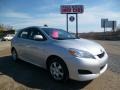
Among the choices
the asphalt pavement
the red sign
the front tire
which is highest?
the red sign

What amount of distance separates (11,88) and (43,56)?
1.47 m

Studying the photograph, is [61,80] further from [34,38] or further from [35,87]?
[34,38]

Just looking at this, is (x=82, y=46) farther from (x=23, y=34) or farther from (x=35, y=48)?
(x=23, y=34)

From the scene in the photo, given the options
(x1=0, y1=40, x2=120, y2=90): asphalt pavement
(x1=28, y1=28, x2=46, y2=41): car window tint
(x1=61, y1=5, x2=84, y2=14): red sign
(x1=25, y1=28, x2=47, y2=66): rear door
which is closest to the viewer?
(x1=0, y1=40, x2=120, y2=90): asphalt pavement

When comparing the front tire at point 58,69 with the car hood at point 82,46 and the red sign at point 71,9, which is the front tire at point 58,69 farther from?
the red sign at point 71,9

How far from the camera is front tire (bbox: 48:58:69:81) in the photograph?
18.7 ft

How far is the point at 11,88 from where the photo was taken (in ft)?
18.1

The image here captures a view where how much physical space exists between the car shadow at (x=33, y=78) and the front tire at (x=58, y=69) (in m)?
0.19

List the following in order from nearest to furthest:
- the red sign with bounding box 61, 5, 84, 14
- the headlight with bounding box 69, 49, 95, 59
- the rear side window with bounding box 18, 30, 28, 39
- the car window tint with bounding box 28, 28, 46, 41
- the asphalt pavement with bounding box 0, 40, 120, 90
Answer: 1. the headlight with bounding box 69, 49, 95, 59
2. the asphalt pavement with bounding box 0, 40, 120, 90
3. the car window tint with bounding box 28, 28, 46, 41
4. the rear side window with bounding box 18, 30, 28, 39
5. the red sign with bounding box 61, 5, 84, 14

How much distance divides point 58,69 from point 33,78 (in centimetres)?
102

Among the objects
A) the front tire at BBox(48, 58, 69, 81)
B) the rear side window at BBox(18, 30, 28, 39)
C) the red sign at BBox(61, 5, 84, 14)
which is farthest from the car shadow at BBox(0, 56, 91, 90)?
the red sign at BBox(61, 5, 84, 14)

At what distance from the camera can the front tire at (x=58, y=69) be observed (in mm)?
5685

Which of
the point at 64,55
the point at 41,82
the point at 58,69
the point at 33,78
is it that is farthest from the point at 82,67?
the point at 33,78

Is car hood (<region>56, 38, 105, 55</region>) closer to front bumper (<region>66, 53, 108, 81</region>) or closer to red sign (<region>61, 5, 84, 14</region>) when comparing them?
front bumper (<region>66, 53, 108, 81</region>)
